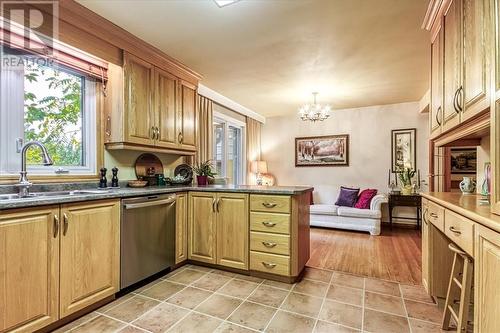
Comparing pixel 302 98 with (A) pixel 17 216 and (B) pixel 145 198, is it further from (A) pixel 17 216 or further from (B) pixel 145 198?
(A) pixel 17 216

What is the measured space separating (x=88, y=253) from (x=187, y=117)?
6.58ft

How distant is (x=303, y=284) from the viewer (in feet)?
8.06

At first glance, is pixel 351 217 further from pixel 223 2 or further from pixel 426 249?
pixel 223 2

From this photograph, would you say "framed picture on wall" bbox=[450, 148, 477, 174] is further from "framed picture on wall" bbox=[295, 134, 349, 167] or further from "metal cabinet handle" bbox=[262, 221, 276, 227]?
"metal cabinet handle" bbox=[262, 221, 276, 227]

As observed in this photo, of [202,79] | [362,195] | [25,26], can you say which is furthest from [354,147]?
[25,26]

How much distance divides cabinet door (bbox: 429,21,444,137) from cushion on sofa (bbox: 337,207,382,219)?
2.44 metres

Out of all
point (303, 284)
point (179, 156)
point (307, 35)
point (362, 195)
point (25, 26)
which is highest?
point (307, 35)

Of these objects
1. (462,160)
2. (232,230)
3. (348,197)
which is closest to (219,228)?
(232,230)

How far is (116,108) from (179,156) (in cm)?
124

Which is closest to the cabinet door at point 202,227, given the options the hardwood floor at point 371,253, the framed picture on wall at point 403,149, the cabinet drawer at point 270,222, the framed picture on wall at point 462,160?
the cabinet drawer at point 270,222

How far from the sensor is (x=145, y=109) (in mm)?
2762

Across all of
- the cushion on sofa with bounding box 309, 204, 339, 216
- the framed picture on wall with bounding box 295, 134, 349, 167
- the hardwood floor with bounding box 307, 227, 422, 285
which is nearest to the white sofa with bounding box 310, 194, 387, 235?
the cushion on sofa with bounding box 309, 204, 339, 216

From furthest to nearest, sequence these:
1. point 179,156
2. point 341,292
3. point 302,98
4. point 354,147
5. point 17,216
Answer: point 354,147, point 302,98, point 179,156, point 341,292, point 17,216

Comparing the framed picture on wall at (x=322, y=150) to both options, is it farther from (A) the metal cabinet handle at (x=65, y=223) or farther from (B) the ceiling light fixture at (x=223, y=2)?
(A) the metal cabinet handle at (x=65, y=223)
